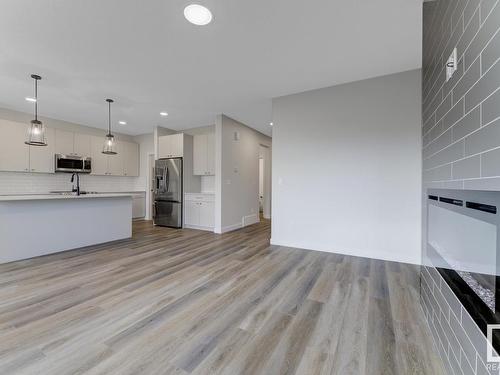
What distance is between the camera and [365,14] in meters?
1.93

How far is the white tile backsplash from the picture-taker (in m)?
4.45

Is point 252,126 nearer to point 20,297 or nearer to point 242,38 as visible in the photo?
point 242,38

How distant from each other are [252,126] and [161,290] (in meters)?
4.33

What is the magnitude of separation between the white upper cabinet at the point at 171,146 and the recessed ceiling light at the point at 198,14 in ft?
11.2

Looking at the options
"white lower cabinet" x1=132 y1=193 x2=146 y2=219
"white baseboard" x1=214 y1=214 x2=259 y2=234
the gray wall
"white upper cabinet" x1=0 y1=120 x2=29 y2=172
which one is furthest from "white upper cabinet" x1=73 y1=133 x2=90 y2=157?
the gray wall

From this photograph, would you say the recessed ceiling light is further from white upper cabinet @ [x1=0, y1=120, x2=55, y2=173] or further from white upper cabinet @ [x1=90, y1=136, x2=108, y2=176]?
white upper cabinet @ [x1=90, y1=136, x2=108, y2=176]

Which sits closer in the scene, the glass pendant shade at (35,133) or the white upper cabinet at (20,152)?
the glass pendant shade at (35,133)

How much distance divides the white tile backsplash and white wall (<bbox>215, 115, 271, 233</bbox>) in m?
3.32

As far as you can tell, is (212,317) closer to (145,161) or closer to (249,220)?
(249,220)

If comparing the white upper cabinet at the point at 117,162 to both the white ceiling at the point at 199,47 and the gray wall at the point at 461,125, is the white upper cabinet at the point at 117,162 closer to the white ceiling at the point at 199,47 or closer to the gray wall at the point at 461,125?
the white ceiling at the point at 199,47

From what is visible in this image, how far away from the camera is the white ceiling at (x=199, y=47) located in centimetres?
189

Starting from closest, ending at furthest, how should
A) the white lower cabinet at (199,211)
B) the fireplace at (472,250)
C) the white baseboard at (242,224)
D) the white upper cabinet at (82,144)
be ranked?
the fireplace at (472,250) < the white baseboard at (242,224) < the white lower cabinet at (199,211) < the white upper cabinet at (82,144)

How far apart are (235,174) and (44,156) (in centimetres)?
395

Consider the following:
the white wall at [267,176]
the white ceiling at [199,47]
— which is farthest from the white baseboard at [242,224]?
the white ceiling at [199,47]
